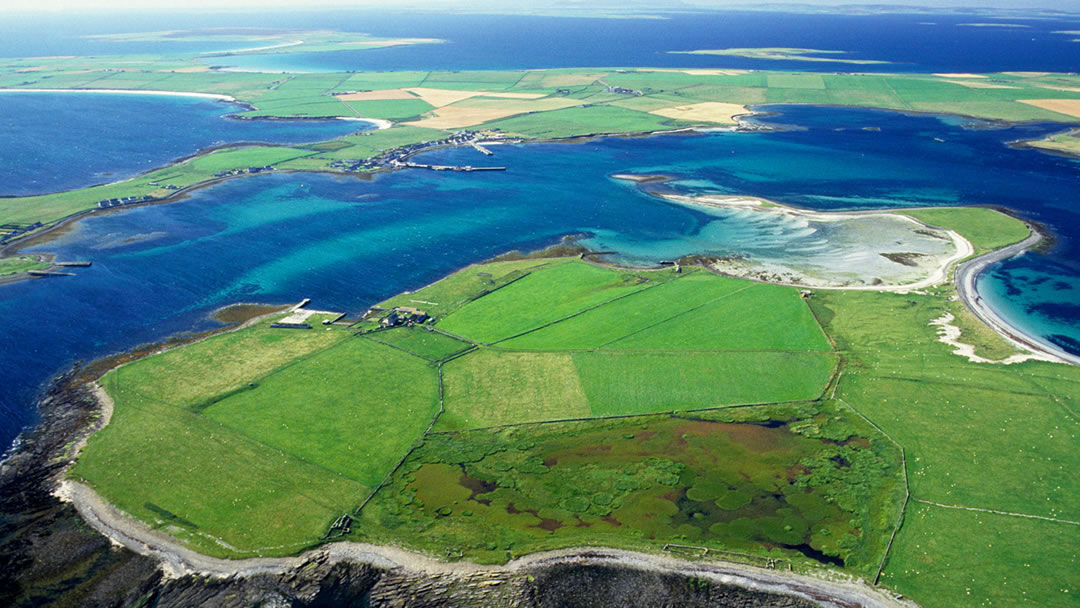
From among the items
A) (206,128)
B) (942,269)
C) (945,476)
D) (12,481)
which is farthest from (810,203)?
(206,128)

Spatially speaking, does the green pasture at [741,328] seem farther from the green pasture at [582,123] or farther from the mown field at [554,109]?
the green pasture at [582,123]

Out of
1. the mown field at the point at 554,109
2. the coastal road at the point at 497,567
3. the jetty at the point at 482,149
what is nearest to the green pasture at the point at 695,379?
the coastal road at the point at 497,567

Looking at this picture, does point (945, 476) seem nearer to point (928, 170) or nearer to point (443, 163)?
point (928, 170)

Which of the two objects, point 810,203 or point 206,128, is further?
point 206,128

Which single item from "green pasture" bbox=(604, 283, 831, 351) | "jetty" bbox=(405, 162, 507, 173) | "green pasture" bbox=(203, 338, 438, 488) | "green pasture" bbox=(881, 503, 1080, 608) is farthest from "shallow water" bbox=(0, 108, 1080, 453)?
"green pasture" bbox=(881, 503, 1080, 608)

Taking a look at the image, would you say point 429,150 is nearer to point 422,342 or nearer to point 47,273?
point 47,273

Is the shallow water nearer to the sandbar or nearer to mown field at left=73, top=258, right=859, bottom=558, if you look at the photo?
the sandbar

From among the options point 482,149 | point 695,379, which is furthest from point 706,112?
point 695,379
